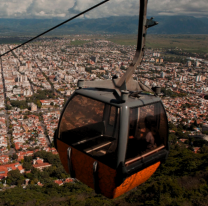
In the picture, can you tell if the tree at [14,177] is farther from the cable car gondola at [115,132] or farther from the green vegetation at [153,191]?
the cable car gondola at [115,132]

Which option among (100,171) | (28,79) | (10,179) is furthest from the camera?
(28,79)

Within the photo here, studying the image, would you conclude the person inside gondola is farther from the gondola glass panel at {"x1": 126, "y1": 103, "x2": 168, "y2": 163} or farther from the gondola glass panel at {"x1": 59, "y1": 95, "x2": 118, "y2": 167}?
the gondola glass panel at {"x1": 59, "y1": 95, "x2": 118, "y2": 167}

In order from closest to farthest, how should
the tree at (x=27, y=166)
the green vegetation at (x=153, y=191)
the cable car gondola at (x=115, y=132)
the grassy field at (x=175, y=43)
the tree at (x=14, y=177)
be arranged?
the cable car gondola at (x=115, y=132)
the green vegetation at (x=153, y=191)
the tree at (x=14, y=177)
the tree at (x=27, y=166)
the grassy field at (x=175, y=43)

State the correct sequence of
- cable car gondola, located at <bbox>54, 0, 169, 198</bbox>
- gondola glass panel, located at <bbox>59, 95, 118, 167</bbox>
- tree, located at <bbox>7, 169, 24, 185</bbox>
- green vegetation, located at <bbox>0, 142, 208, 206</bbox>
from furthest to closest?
tree, located at <bbox>7, 169, 24, 185</bbox> → green vegetation, located at <bbox>0, 142, 208, 206</bbox> → gondola glass panel, located at <bbox>59, 95, 118, 167</bbox> → cable car gondola, located at <bbox>54, 0, 169, 198</bbox>

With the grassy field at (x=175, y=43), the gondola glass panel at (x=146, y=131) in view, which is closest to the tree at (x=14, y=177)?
the gondola glass panel at (x=146, y=131)

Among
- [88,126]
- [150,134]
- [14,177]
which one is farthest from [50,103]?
[150,134]

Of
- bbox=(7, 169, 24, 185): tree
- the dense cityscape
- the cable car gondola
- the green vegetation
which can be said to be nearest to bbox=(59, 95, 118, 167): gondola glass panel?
the cable car gondola

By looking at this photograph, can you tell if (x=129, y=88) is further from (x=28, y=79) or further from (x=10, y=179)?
(x=28, y=79)

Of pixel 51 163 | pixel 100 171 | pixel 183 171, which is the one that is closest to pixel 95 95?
pixel 100 171
